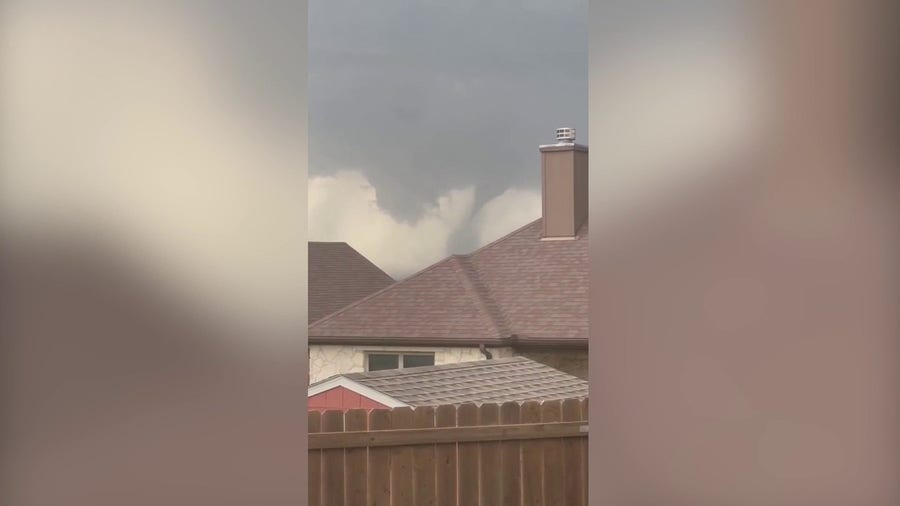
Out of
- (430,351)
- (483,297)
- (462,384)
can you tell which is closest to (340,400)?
(462,384)

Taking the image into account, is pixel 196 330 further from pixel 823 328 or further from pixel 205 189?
pixel 823 328

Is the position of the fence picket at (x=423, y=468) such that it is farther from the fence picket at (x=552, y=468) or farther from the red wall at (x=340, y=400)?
the red wall at (x=340, y=400)

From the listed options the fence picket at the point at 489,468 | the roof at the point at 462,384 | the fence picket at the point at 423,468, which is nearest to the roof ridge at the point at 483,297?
the roof at the point at 462,384

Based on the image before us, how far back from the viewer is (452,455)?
3559 mm

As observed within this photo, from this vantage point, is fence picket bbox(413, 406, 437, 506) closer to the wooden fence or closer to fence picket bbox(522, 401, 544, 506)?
the wooden fence

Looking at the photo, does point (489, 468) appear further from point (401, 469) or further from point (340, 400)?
point (340, 400)

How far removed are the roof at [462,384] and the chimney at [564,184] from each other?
2689mm

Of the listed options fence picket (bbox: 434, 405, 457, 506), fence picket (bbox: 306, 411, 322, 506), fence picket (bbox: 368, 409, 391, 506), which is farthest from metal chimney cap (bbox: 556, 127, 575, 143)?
fence picket (bbox: 306, 411, 322, 506)

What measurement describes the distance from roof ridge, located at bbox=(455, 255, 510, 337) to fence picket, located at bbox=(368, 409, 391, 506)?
455cm

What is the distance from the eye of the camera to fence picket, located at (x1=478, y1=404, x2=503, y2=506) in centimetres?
360

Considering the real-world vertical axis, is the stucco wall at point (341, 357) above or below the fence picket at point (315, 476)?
below

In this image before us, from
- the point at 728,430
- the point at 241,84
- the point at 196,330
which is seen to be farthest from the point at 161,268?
the point at 728,430

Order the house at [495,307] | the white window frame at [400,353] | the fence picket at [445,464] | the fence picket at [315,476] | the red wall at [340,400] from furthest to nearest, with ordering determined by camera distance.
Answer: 1. the white window frame at [400,353]
2. the house at [495,307]
3. the red wall at [340,400]
4. the fence picket at [445,464]
5. the fence picket at [315,476]

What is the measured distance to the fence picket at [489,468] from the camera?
360cm
